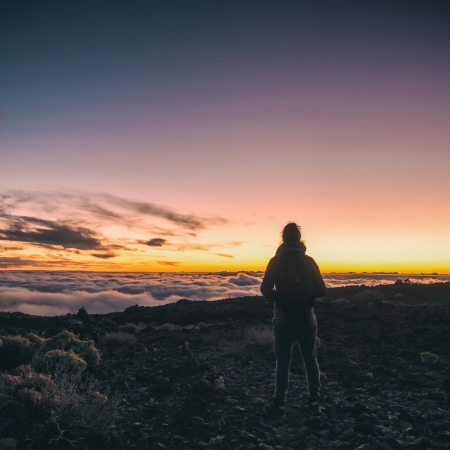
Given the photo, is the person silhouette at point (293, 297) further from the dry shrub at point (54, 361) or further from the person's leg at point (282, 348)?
the dry shrub at point (54, 361)

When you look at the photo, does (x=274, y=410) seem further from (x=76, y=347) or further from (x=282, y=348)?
(x=76, y=347)

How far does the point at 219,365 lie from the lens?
1025cm

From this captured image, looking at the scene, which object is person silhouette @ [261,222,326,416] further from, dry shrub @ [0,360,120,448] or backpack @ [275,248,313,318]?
dry shrub @ [0,360,120,448]

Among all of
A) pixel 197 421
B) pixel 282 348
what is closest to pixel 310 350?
pixel 282 348

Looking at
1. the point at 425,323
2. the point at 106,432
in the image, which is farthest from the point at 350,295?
the point at 106,432

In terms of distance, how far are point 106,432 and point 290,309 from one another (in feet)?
10.5

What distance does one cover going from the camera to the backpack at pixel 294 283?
5539 millimetres

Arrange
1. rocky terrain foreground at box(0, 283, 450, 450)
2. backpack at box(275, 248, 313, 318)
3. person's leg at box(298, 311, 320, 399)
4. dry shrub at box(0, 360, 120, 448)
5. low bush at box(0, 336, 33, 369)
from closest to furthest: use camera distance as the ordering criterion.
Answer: dry shrub at box(0, 360, 120, 448) < rocky terrain foreground at box(0, 283, 450, 450) < backpack at box(275, 248, 313, 318) < person's leg at box(298, 311, 320, 399) < low bush at box(0, 336, 33, 369)

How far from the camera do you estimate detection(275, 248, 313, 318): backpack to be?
5539 mm

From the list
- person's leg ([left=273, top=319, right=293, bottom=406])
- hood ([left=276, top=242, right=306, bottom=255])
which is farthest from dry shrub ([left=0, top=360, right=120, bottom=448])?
hood ([left=276, top=242, right=306, bottom=255])

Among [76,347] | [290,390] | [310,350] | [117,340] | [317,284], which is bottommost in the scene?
[290,390]

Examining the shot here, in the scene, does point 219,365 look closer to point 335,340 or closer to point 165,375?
point 165,375

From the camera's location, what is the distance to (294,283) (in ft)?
18.3

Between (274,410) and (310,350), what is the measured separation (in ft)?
4.64
